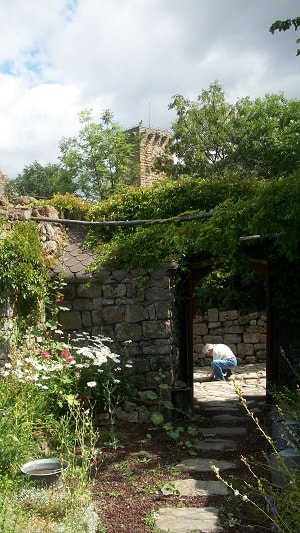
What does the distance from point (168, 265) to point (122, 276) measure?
2.12 ft

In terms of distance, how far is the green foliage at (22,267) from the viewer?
620cm

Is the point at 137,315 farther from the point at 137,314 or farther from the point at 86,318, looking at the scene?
the point at 86,318

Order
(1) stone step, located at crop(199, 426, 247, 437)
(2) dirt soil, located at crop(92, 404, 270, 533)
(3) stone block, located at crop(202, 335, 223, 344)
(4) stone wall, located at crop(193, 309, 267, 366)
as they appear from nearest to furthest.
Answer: (2) dirt soil, located at crop(92, 404, 270, 533), (1) stone step, located at crop(199, 426, 247, 437), (4) stone wall, located at crop(193, 309, 267, 366), (3) stone block, located at crop(202, 335, 223, 344)

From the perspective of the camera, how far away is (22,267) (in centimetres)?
632

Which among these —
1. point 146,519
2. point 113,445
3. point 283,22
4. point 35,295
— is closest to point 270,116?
point 283,22

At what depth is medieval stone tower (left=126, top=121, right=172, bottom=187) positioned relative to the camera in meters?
21.9

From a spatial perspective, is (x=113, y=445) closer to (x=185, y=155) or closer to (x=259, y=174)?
(x=259, y=174)

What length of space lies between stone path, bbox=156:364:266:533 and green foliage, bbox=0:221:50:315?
2.67 metres

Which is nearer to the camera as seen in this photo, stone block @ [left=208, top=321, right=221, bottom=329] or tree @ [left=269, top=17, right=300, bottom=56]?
tree @ [left=269, top=17, right=300, bottom=56]

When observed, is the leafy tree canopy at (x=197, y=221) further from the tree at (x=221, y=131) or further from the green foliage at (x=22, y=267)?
the tree at (x=221, y=131)

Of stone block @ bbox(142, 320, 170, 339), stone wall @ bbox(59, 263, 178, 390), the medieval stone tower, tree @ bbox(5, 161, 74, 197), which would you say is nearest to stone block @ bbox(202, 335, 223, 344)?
stone wall @ bbox(59, 263, 178, 390)

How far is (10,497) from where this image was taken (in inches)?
144

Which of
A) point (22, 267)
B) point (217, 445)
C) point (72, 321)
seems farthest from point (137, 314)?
point (217, 445)

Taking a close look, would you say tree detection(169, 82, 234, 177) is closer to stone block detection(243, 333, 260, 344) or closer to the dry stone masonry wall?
stone block detection(243, 333, 260, 344)
